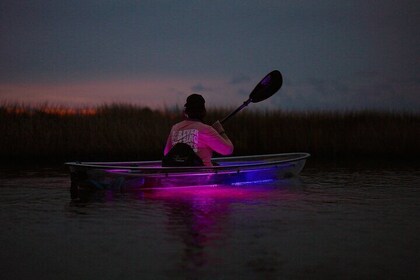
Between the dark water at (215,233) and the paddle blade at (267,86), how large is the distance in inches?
73.4

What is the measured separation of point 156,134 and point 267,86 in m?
5.24

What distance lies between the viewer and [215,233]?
5727 mm

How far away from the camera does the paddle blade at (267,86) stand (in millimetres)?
10508

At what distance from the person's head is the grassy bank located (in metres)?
6.31

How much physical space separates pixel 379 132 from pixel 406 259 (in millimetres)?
11594

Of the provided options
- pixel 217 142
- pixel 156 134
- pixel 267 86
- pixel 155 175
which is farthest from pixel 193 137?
pixel 156 134

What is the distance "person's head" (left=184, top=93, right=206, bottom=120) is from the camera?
27.3 ft

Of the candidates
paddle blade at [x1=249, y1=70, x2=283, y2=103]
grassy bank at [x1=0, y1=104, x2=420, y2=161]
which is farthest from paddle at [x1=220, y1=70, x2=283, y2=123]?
grassy bank at [x1=0, y1=104, x2=420, y2=161]

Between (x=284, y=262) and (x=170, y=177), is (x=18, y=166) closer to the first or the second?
(x=170, y=177)

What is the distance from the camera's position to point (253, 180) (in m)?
9.38

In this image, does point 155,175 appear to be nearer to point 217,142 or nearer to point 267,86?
point 217,142

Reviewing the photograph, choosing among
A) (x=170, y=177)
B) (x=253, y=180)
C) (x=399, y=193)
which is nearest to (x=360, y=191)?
(x=399, y=193)

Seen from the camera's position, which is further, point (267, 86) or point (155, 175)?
point (267, 86)

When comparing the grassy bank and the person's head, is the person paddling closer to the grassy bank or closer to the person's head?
the person's head
